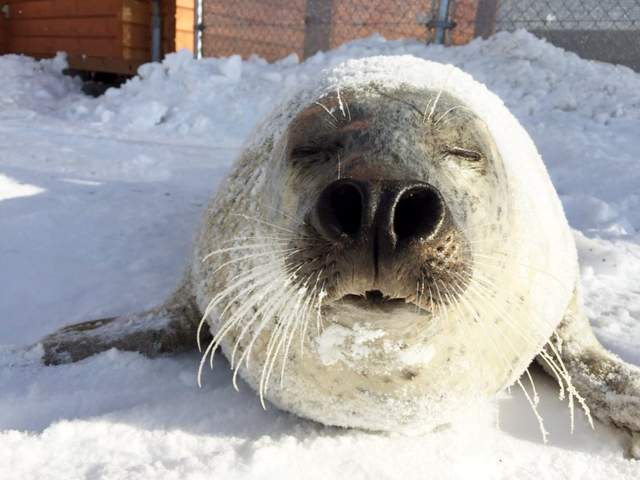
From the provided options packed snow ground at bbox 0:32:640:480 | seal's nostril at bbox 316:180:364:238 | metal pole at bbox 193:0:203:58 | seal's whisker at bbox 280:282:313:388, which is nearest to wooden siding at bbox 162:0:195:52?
metal pole at bbox 193:0:203:58

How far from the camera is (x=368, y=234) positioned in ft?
3.35

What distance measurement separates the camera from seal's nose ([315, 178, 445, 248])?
1.02 metres

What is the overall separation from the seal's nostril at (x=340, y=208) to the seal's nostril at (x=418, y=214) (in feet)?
0.25

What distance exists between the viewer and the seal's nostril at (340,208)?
1.05 meters

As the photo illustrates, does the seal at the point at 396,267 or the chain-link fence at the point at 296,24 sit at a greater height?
the chain-link fence at the point at 296,24

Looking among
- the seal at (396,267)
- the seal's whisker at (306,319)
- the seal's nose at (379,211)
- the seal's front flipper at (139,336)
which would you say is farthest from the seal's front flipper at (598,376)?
the seal's front flipper at (139,336)

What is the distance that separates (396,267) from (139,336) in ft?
4.12

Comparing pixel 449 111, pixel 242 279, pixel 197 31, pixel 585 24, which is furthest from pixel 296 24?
pixel 242 279

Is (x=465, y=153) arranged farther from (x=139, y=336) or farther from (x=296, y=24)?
(x=296, y=24)

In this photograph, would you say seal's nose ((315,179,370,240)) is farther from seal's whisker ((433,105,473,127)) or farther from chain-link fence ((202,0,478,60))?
chain-link fence ((202,0,478,60))

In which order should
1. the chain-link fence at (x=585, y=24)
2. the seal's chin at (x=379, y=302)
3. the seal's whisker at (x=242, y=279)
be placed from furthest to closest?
the chain-link fence at (x=585, y=24) → the seal's whisker at (x=242, y=279) → the seal's chin at (x=379, y=302)

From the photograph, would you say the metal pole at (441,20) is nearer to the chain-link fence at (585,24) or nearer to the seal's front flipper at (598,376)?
the chain-link fence at (585,24)

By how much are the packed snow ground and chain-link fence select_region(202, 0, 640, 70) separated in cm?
36

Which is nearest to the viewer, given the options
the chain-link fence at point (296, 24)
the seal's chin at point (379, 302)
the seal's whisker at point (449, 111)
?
the seal's chin at point (379, 302)
